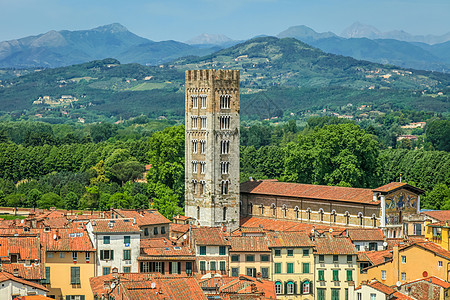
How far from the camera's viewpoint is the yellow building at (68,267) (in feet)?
196

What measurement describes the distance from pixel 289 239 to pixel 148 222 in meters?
13.7

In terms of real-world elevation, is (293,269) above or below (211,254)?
below

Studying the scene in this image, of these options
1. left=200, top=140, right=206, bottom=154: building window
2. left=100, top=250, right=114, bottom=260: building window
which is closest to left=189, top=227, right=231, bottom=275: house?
left=100, top=250, right=114, bottom=260: building window

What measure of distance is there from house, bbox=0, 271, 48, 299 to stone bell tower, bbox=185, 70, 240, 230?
33428 millimetres

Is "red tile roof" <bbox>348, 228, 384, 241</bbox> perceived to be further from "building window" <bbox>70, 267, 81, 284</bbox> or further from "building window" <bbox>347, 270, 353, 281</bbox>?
"building window" <bbox>70, 267, 81, 284</bbox>

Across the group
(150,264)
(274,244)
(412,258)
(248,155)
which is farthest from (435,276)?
(248,155)

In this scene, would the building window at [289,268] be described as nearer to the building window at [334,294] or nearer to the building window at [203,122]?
the building window at [334,294]

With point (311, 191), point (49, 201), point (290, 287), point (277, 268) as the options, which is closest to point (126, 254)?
point (277, 268)

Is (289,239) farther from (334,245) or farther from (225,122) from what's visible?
(225,122)

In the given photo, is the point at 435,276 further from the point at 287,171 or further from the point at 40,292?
the point at 287,171

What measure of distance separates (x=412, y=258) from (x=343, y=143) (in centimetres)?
4041

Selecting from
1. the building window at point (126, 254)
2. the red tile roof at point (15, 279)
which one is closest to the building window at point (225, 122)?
the building window at point (126, 254)

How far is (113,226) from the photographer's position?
208ft

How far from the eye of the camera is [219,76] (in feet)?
284
